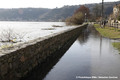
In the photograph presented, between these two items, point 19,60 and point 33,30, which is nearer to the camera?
point 19,60

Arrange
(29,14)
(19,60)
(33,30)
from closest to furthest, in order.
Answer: (19,60) < (33,30) < (29,14)

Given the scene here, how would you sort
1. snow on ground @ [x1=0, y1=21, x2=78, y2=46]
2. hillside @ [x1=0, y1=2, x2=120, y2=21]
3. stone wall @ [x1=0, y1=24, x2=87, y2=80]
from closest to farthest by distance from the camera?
stone wall @ [x1=0, y1=24, x2=87, y2=80]
snow on ground @ [x1=0, y1=21, x2=78, y2=46]
hillside @ [x1=0, y1=2, x2=120, y2=21]

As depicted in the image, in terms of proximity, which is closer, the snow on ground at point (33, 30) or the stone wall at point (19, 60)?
the stone wall at point (19, 60)

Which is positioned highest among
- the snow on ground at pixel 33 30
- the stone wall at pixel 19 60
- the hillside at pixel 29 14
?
the hillside at pixel 29 14

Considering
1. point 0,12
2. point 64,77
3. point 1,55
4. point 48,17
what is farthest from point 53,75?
point 48,17

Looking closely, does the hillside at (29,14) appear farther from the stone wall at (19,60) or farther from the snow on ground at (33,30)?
the stone wall at (19,60)

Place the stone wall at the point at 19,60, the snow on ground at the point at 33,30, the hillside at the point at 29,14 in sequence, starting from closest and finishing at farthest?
the stone wall at the point at 19,60
the snow on ground at the point at 33,30
the hillside at the point at 29,14

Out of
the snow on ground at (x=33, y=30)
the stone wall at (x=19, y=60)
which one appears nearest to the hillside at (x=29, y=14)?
the snow on ground at (x=33, y=30)

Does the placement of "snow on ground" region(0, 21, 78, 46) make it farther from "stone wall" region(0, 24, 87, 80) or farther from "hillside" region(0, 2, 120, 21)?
"hillside" region(0, 2, 120, 21)

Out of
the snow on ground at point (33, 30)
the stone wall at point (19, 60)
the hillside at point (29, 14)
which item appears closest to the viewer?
the stone wall at point (19, 60)

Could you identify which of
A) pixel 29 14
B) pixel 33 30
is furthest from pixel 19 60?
pixel 29 14

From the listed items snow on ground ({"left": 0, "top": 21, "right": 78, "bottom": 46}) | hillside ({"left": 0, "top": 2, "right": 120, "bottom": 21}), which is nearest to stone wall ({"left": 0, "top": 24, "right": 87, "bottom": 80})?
snow on ground ({"left": 0, "top": 21, "right": 78, "bottom": 46})

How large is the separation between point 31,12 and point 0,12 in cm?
3815

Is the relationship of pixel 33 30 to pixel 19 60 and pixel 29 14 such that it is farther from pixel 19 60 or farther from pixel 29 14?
pixel 29 14
